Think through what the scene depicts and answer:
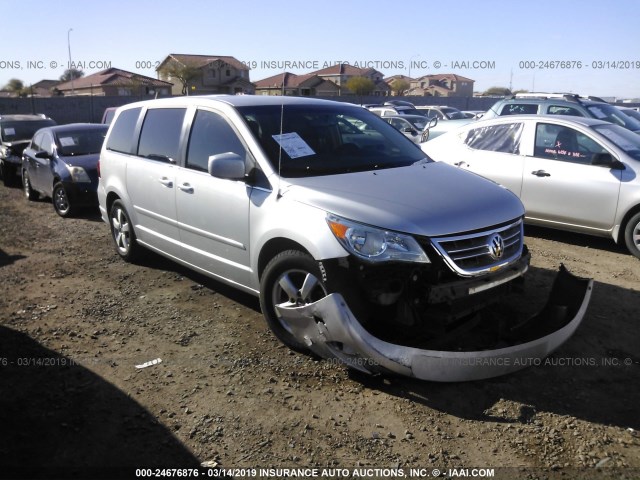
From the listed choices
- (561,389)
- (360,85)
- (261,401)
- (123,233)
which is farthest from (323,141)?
(360,85)

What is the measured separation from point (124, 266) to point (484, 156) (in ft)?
16.1

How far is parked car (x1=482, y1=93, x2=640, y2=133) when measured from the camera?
36.3 ft

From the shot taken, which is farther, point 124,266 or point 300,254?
point 124,266

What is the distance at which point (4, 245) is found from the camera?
7531 mm

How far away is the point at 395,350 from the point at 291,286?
916mm

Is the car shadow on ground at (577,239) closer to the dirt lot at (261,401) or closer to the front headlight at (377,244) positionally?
the dirt lot at (261,401)

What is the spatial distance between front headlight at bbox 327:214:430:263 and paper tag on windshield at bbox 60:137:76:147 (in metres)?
8.20

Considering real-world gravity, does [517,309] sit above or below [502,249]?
below

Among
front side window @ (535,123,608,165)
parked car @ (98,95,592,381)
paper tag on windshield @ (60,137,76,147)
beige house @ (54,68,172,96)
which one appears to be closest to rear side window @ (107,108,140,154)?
parked car @ (98,95,592,381)

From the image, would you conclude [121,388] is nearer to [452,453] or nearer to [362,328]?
[362,328]

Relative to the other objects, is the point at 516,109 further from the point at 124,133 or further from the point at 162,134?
the point at 162,134

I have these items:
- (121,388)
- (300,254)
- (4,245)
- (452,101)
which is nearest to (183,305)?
(121,388)

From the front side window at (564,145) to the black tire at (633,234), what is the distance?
852 millimetres

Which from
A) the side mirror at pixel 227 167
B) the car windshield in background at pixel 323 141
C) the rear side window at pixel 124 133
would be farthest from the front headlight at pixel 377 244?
the rear side window at pixel 124 133
